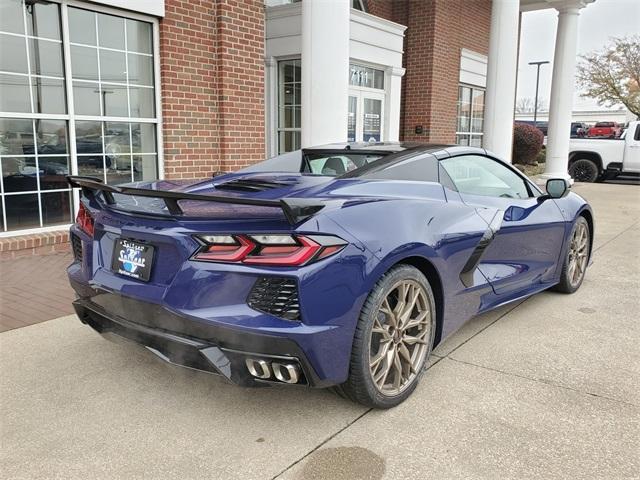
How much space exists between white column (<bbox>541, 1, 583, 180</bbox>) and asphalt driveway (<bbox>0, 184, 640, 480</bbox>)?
37.6 feet

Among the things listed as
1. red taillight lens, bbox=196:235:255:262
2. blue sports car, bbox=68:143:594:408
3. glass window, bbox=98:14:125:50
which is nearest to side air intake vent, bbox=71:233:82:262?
blue sports car, bbox=68:143:594:408

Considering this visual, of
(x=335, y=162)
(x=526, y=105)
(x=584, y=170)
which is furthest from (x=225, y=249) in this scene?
(x=526, y=105)

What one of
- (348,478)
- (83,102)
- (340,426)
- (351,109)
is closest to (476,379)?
(340,426)

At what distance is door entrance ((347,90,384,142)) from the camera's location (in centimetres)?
1064

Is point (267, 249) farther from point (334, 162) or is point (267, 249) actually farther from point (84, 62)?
point (84, 62)

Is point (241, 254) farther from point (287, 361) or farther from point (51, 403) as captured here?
point (51, 403)

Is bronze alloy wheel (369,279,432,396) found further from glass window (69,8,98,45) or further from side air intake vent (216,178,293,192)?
glass window (69,8,98,45)

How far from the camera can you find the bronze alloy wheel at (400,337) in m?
2.97

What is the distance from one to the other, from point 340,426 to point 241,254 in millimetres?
1027

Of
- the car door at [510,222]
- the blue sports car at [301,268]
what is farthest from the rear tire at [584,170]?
the blue sports car at [301,268]

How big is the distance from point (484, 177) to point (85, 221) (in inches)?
109

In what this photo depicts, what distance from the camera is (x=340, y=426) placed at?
2.86m

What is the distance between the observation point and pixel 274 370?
2.55 meters

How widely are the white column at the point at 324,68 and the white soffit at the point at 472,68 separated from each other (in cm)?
762
